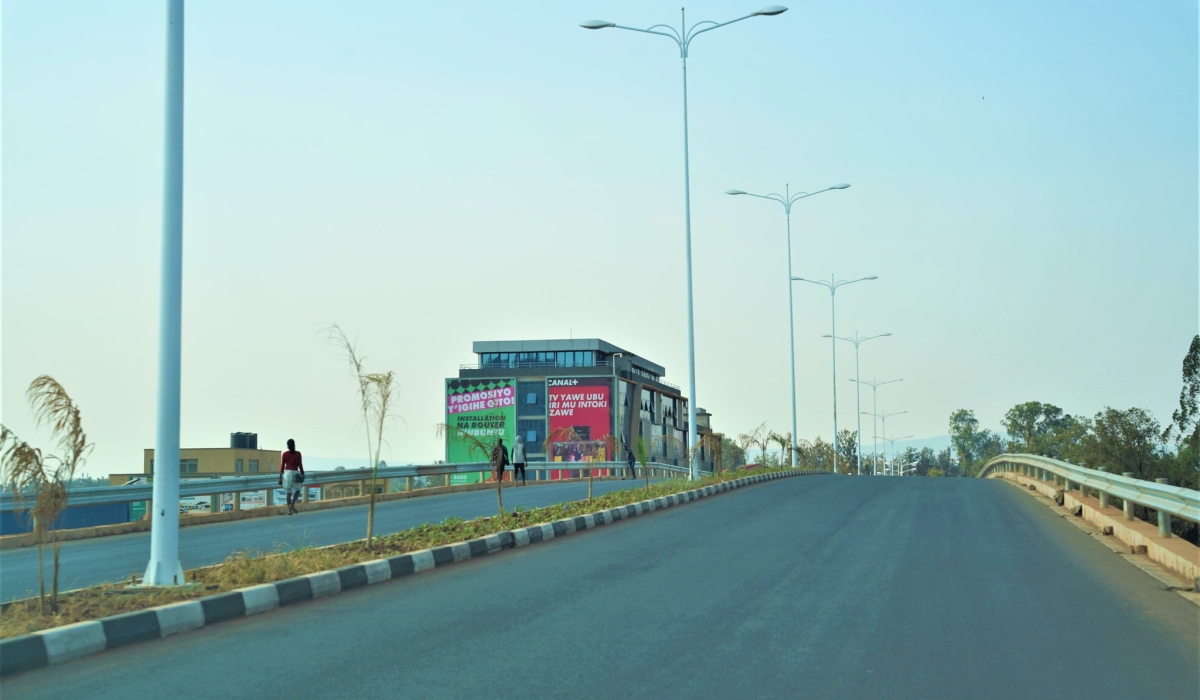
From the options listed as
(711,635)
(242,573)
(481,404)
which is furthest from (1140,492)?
(481,404)

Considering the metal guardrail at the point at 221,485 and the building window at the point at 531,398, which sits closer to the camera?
the metal guardrail at the point at 221,485

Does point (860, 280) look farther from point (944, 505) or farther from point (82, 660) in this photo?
point (82, 660)

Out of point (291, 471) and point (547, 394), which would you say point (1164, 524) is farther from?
point (547, 394)

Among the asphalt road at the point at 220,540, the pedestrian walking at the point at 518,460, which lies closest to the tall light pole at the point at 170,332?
the asphalt road at the point at 220,540

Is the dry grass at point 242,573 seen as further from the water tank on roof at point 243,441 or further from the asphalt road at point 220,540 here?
the water tank on roof at point 243,441

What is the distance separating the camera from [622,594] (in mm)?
9352

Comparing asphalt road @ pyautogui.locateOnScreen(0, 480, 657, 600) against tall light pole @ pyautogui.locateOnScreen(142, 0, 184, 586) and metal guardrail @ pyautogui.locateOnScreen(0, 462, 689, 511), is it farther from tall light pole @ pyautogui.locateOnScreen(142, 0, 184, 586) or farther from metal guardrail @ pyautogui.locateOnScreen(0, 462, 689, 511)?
tall light pole @ pyautogui.locateOnScreen(142, 0, 184, 586)

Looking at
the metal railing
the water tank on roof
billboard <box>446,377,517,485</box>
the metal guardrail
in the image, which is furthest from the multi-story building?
the metal railing

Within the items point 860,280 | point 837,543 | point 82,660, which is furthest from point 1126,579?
point 860,280

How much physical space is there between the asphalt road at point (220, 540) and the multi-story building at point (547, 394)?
74.4 meters

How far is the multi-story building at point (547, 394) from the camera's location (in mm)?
103188

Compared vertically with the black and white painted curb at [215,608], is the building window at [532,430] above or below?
above

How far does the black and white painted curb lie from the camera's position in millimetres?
6848

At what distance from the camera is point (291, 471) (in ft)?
70.6
